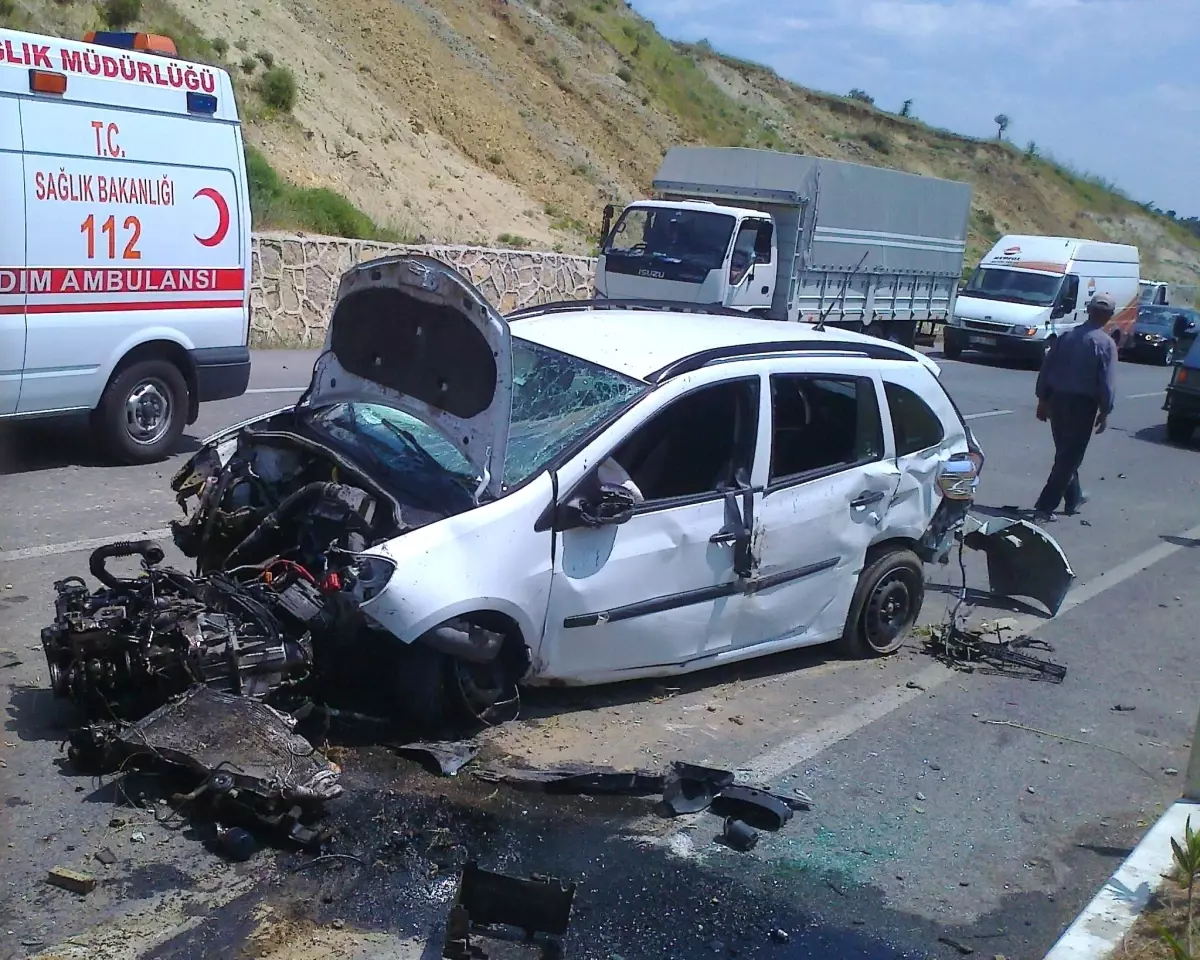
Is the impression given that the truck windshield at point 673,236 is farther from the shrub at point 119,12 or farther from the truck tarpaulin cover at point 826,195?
the shrub at point 119,12

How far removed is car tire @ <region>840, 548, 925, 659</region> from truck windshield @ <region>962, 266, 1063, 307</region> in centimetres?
2109

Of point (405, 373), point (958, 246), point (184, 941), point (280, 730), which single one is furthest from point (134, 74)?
point (958, 246)

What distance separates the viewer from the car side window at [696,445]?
568cm

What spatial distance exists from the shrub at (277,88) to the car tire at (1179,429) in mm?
19603

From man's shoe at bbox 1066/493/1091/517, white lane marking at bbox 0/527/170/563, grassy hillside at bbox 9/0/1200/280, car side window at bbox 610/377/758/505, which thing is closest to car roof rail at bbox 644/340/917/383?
car side window at bbox 610/377/758/505

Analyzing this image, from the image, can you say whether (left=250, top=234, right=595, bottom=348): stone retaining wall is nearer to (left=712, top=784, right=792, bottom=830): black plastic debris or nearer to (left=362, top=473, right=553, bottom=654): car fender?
(left=362, top=473, right=553, bottom=654): car fender

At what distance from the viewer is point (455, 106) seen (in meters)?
35.2

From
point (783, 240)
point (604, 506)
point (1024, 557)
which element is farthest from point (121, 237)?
point (783, 240)

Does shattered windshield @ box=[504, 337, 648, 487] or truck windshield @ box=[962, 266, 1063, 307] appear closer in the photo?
shattered windshield @ box=[504, 337, 648, 487]

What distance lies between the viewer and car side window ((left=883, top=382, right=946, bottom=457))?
272 inches

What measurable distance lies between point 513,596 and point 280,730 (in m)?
1.03

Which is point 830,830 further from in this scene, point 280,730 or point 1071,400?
point 1071,400

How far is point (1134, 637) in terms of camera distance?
27.2ft

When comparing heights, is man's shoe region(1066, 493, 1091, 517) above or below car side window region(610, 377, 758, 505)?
below
